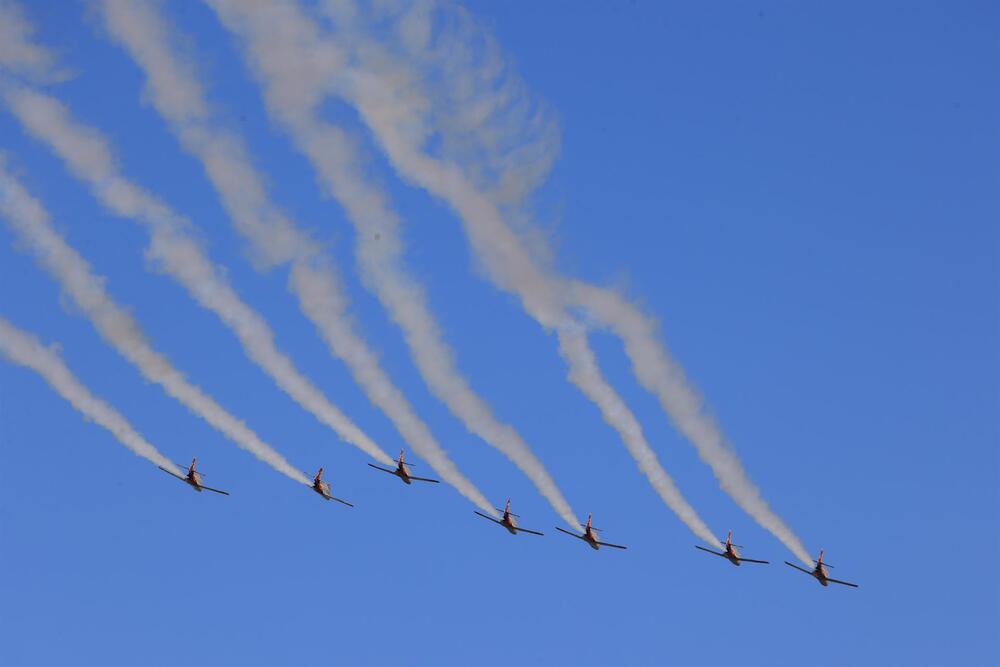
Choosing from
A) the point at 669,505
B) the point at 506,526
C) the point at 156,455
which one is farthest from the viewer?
the point at 506,526

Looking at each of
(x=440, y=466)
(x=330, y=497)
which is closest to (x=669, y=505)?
(x=440, y=466)

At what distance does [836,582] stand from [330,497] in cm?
1662

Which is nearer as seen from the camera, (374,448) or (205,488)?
(374,448)

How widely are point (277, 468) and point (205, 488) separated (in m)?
4.53

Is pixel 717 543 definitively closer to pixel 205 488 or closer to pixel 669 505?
pixel 669 505

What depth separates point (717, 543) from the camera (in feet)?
162

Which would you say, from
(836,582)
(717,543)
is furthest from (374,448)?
(836,582)

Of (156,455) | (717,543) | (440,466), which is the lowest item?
(156,455)

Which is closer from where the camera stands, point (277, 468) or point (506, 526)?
point (277, 468)

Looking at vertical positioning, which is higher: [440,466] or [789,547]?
[789,547]

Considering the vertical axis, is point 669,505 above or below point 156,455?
above

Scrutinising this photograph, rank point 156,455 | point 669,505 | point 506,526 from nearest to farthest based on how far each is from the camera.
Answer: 1. point 156,455
2. point 669,505
3. point 506,526

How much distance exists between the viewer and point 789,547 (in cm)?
4841

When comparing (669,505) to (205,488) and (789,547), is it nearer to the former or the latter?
(789,547)
